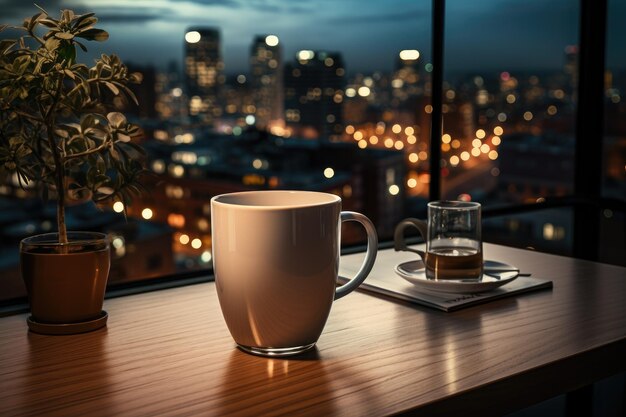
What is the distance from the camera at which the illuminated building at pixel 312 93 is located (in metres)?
5.22

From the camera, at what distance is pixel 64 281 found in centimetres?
89

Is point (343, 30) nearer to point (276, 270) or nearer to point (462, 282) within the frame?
point (462, 282)

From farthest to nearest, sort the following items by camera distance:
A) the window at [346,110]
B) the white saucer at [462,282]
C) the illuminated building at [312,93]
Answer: the illuminated building at [312,93], the window at [346,110], the white saucer at [462,282]

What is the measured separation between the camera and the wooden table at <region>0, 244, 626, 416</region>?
0.69m

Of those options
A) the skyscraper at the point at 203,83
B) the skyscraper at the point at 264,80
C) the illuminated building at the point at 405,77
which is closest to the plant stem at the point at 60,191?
the illuminated building at the point at 405,77

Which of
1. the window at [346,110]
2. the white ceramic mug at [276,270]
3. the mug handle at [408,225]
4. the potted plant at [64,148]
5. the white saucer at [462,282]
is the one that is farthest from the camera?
the window at [346,110]

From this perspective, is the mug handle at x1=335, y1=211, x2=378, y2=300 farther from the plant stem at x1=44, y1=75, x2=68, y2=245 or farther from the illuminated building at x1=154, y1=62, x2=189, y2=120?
the illuminated building at x1=154, y1=62, x2=189, y2=120

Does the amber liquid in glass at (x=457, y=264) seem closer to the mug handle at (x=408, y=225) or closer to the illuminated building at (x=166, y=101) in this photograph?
the mug handle at (x=408, y=225)

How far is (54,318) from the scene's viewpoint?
90cm

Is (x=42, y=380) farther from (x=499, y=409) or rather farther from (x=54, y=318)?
(x=499, y=409)

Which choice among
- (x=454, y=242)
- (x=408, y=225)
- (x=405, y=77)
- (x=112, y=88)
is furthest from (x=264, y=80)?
(x=112, y=88)

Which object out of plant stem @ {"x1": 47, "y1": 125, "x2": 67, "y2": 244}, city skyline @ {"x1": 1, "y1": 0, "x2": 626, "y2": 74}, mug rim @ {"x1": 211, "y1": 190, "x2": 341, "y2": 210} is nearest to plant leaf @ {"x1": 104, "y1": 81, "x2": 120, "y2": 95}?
plant stem @ {"x1": 47, "y1": 125, "x2": 67, "y2": 244}

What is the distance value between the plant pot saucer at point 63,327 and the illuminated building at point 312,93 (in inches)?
154

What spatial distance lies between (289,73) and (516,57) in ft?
13.3
